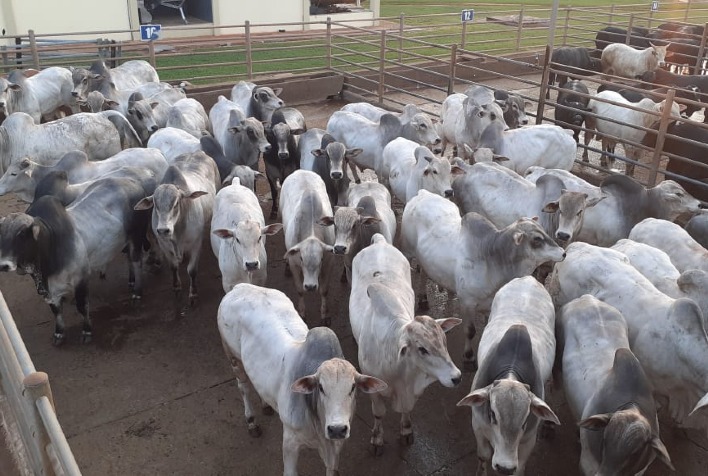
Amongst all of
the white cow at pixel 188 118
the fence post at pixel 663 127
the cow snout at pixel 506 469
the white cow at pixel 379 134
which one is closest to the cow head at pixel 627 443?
the cow snout at pixel 506 469

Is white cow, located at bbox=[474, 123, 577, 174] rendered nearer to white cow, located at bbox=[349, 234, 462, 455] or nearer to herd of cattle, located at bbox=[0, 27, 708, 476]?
herd of cattle, located at bbox=[0, 27, 708, 476]

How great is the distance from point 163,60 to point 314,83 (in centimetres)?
557

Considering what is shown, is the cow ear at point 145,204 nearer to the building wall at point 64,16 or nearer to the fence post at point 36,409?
the fence post at point 36,409

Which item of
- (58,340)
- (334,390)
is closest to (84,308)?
(58,340)

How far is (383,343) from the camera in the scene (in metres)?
4.87

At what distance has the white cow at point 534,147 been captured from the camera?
878 centimetres

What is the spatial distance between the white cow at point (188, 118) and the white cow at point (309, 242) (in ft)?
10.2

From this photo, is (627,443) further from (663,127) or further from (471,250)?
(663,127)

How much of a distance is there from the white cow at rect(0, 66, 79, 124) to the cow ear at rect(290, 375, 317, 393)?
8.69 meters

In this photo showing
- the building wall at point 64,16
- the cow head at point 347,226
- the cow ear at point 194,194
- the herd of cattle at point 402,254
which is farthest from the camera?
the building wall at point 64,16

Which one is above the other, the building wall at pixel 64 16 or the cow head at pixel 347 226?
the building wall at pixel 64 16

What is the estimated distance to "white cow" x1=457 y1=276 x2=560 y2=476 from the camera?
157 inches

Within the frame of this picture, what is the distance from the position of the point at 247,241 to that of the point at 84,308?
1.80 metres

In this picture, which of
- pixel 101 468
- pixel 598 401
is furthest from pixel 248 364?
pixel 598 401
